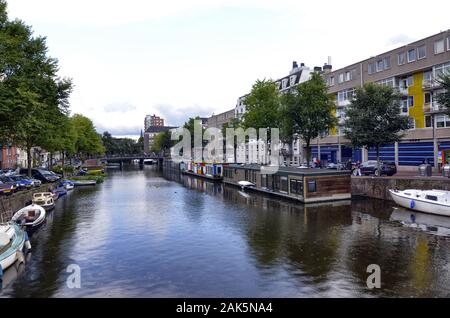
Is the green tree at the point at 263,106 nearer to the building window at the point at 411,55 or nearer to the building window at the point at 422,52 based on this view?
the building window at the point at 411,55

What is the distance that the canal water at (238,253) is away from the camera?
1933 centimetres

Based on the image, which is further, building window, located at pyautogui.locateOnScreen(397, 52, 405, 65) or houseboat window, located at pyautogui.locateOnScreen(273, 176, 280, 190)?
building window, located at pyautogui.locateOnScreen(397, 52, 405, 65)

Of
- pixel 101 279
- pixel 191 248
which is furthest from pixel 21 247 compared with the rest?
pixel 191 248

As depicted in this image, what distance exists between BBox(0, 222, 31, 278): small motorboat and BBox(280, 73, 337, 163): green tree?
41195 millimetres

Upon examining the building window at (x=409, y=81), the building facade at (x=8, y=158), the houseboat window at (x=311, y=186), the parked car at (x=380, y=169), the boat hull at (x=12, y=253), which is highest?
the building window at (x=409, y=81)

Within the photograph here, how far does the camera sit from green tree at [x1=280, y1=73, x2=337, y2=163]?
2277 inches

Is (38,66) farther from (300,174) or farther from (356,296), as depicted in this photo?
(356,296)

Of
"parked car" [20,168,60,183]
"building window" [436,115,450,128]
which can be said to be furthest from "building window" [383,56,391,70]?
"parked car" [20,168,60,183]

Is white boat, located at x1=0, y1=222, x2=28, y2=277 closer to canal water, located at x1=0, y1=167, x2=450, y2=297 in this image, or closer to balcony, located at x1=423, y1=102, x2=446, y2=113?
canal water, located at x1=0, y1=167, x2=450, y2=297

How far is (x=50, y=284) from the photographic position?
2027 centimetres

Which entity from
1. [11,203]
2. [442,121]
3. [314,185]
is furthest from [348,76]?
[11,203]

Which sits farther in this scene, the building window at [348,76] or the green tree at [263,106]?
the building window at [348,76]

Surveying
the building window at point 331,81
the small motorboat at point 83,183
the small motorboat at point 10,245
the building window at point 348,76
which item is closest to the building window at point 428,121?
the building window at point 348,76

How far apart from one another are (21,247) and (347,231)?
886 inches
